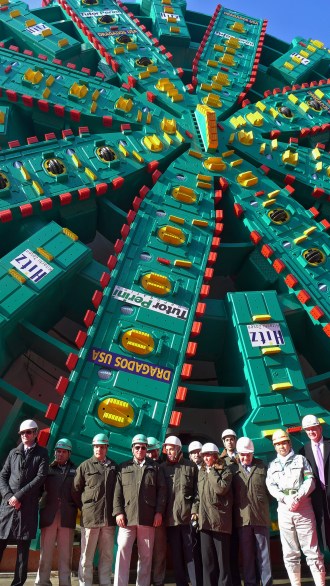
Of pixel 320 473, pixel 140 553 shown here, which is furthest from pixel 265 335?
pixel 140 553

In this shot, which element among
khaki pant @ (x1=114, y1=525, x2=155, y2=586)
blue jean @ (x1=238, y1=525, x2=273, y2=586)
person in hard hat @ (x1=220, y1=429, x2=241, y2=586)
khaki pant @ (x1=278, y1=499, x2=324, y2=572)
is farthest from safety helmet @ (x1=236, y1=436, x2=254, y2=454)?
khaki pant @ (x1=114, y1=525, x2=155, y2=586)

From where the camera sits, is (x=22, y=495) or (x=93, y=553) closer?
(x=22, y=495)

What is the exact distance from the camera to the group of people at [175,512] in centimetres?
685

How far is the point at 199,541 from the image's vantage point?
7172 millimetres

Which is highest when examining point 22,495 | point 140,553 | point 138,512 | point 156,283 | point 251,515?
point 156,283

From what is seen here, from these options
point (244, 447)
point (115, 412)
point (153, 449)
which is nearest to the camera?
point (244, 447)

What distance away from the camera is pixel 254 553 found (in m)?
7.00

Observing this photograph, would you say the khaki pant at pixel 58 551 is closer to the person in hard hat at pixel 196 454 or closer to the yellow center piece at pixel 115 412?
the person in hard hat at pixel 196 454

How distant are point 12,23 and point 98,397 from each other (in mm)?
14658

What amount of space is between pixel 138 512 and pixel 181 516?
23.4 inches

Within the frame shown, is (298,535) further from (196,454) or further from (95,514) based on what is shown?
(95,514)

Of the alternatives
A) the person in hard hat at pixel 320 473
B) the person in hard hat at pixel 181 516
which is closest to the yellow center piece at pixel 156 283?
the person in hard hat at pixel 181 516

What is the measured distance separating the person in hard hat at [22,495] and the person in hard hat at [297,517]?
3091 mm

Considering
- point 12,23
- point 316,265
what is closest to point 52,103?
point 12,23
